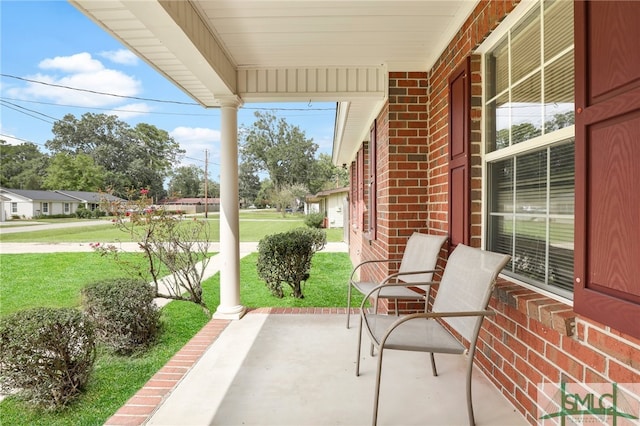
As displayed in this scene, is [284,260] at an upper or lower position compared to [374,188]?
lower

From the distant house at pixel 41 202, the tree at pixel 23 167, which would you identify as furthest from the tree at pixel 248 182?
the tree at pixel 23 167

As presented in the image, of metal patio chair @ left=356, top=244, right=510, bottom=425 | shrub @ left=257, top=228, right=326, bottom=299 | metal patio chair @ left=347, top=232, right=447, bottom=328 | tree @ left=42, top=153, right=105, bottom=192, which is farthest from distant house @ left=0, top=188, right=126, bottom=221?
metal patio chair @ left=356, top=244, right=510, bottom=425

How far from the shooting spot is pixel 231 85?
3.34 metres

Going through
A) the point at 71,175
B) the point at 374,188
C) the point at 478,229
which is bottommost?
the point at 478,229

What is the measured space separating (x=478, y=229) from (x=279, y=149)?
125 ft

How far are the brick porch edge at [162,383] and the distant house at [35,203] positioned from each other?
2971cm

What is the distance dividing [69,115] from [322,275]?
45214 millimetres

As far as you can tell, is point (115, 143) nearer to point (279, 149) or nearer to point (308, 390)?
point (279, 149)

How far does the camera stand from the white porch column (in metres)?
3.53

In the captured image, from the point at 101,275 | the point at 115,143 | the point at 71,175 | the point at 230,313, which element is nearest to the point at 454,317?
the point at 230,313

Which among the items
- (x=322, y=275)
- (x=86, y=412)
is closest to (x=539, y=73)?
(x=86, y=412)

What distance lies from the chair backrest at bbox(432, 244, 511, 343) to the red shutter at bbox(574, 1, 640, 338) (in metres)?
0.46

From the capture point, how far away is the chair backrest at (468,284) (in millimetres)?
1696

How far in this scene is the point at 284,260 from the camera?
4934 millimetres
